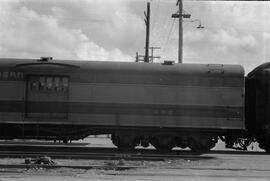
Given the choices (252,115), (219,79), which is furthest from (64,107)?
(252,115)

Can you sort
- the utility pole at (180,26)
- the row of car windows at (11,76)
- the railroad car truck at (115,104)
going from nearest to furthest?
1. the railroad car truck at (115,104)
2. the row of car windows at (11,76)
3. the utility pole at (180,26)

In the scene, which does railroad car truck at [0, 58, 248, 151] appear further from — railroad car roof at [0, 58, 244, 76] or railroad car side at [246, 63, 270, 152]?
railroad car side at [246, 63, 270, 152]

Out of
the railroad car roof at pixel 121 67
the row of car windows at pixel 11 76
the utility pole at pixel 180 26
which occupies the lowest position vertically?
the row of car windows at pixel 11 76

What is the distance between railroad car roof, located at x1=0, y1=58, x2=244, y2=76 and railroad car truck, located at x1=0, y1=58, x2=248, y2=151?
41 millimetres

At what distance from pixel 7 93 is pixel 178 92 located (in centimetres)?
702

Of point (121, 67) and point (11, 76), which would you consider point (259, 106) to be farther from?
point (11, 76)

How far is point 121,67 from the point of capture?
19.7 m

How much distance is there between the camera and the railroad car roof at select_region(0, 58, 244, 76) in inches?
775

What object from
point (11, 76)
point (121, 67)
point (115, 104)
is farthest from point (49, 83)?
point (121, 67)

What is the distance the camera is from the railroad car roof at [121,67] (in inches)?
775

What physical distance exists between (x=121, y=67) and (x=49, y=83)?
3.04m

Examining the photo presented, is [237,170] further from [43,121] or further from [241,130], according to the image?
[43,121]

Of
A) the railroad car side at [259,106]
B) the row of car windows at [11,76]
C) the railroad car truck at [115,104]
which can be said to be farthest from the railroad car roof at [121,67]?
the railroad car side at [259,106]

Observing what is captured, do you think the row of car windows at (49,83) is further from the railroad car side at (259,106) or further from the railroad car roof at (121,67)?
the railroad car side at (259,106)
